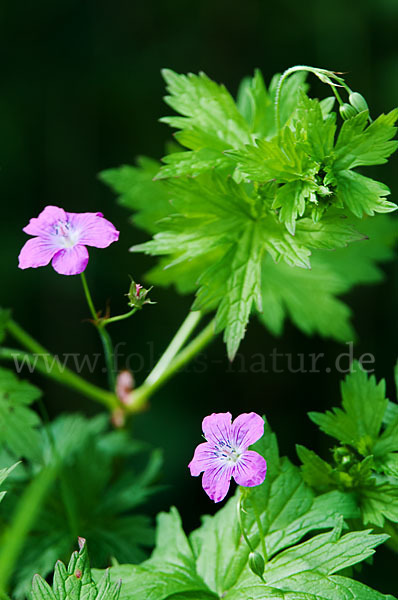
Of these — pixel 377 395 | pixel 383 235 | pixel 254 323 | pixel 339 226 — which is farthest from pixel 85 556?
pixel 254 323

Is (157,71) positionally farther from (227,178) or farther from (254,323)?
(227,178)

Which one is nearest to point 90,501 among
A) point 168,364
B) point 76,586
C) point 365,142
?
point 168,364

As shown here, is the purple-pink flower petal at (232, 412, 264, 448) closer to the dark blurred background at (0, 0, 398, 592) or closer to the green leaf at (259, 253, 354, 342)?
the green leaf at (259, 253, 354, 342)

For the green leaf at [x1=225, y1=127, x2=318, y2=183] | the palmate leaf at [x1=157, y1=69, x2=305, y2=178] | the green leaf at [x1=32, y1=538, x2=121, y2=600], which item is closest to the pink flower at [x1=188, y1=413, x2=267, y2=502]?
the green leaf at [x1=32, y1=538, x2=121, y2=600]

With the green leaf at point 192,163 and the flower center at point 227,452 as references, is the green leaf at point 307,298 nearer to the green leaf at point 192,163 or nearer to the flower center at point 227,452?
the green leaf at point 192,163

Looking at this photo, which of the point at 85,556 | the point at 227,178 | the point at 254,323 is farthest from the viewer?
the point at 254,323

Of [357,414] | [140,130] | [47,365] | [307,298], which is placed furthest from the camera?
[140,130]

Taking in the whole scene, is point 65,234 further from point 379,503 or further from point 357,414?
point 379,503
